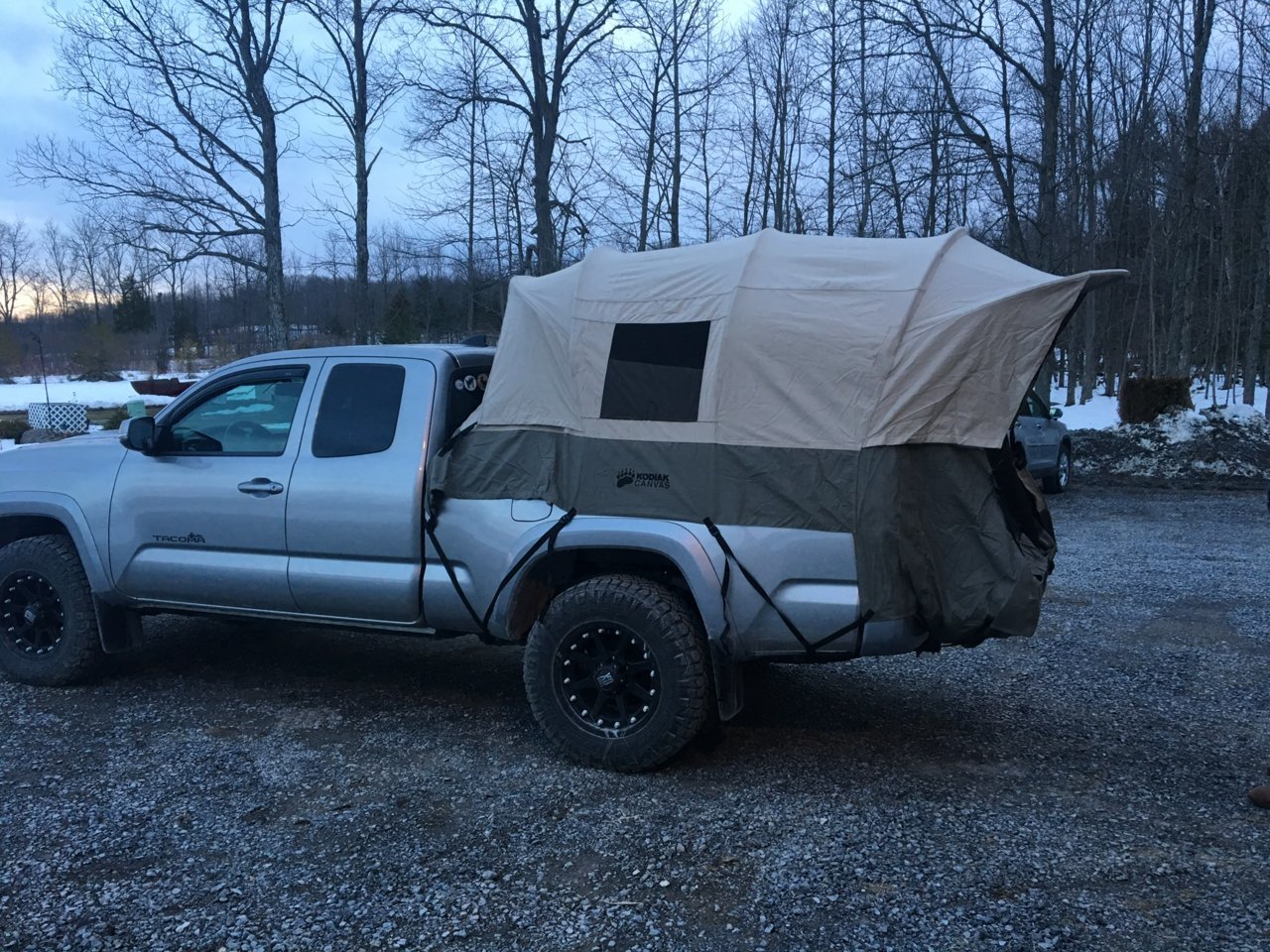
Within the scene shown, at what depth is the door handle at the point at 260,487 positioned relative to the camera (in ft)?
16.8

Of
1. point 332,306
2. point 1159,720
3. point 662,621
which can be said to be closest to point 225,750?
point 662,621

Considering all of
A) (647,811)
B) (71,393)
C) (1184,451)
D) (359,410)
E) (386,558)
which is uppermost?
(71,393)

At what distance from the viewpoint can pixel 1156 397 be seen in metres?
18.2

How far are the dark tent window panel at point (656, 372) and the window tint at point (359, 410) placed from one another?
48.4 inches

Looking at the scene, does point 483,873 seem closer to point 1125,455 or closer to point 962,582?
point 962,582

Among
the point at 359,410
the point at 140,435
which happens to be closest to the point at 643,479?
the point at 359,410

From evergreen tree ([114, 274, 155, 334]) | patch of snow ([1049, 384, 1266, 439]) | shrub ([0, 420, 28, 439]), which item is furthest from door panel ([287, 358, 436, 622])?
evergreen tree ([114, 274, 155, 334])

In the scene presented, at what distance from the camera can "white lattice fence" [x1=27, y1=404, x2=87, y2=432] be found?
72.9 ft

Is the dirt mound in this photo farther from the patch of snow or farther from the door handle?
the door handle

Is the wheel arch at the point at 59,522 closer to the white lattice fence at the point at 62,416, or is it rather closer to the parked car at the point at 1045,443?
the parked car at the point at 1045,443

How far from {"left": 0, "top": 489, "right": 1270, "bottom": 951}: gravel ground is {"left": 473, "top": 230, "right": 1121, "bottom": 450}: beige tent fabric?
155 cm

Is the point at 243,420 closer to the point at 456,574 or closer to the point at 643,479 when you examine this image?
the point at 456,574

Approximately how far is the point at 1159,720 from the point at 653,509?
114 inches

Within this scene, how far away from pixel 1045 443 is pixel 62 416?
20.8m
